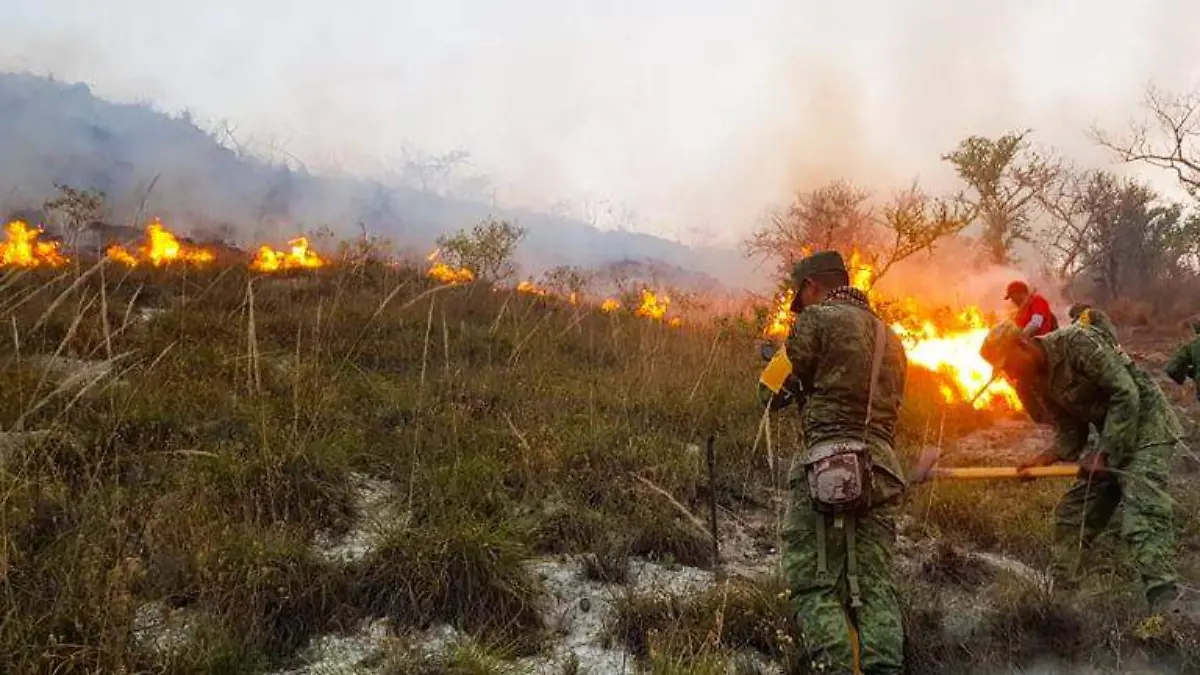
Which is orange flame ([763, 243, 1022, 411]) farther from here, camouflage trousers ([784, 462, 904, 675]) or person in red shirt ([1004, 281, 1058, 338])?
camouflage trousers ([784, 462, 904, 675])

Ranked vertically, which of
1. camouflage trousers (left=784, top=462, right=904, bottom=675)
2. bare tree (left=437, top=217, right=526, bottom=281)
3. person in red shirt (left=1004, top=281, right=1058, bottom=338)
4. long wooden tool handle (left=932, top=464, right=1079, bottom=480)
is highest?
bare tree (left=437, top=217, right=526, bottom=281)

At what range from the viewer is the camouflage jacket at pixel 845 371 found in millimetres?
3645

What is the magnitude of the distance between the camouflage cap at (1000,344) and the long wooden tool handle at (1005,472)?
79 centimetres

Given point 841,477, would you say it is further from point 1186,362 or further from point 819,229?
point 819,229

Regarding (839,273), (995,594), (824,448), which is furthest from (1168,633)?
(839,273)

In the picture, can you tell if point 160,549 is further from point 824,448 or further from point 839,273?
point 839,273

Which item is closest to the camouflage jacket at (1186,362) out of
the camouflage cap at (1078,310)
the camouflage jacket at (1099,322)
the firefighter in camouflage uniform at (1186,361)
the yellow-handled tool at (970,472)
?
the firefighter in camouflage uniform at (1186,361)

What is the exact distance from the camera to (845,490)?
11.1 ft

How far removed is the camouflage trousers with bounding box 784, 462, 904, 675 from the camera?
3.30 m

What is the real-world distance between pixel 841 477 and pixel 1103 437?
2.87 metres

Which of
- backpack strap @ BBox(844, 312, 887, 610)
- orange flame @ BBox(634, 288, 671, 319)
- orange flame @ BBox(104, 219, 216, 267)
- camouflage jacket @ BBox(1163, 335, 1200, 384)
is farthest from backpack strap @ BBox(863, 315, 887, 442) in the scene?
orange flame @ BBox(634, 288, 671, 319)

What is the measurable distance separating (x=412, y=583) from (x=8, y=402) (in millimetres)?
3363

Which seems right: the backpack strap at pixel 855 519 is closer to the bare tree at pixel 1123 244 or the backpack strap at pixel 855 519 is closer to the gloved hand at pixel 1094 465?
the gloved hand at pixel 1094 465

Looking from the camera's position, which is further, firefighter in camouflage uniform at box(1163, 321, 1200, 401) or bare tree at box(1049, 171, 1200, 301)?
bare tree at box(1049, 171, 1200, 301)
